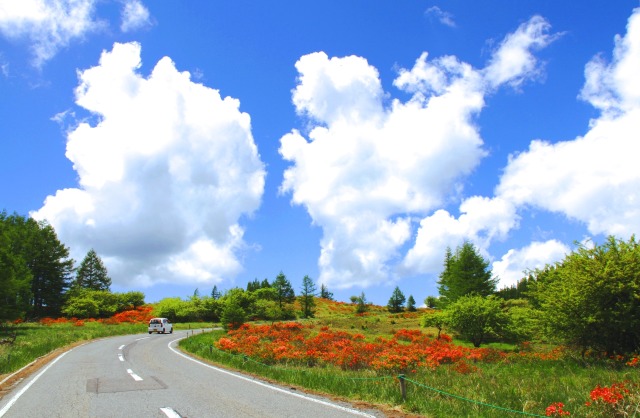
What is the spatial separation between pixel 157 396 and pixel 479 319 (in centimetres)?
2747

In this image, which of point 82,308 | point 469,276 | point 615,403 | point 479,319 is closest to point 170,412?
point 615,403

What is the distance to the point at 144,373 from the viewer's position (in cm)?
1559

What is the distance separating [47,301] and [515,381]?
7548 cm

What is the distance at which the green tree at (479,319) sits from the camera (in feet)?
105

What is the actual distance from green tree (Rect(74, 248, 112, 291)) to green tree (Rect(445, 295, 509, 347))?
76.5 metres

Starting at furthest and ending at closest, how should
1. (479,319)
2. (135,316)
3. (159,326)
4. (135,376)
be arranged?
(135,316) → (159,326) → (479,319) → (135,376)

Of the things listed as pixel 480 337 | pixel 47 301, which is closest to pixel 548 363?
pixel 480 337

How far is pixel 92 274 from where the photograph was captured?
3433 inches

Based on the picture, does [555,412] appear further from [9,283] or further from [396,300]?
[396,300]

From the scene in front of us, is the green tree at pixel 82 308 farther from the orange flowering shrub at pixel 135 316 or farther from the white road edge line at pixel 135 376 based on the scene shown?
the white road edge line at pixel 135 376

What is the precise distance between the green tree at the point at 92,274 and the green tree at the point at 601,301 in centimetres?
8700

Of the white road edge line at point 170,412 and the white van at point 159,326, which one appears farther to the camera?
the white van at point 159,326

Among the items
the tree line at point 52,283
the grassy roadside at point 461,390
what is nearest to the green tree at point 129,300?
the tree line at point 52,283

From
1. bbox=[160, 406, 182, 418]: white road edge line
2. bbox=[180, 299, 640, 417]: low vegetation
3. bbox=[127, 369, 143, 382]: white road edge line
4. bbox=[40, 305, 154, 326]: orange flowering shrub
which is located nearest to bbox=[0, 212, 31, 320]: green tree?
bbox=[40, 305, 154, 326]: orange flowering shrub
